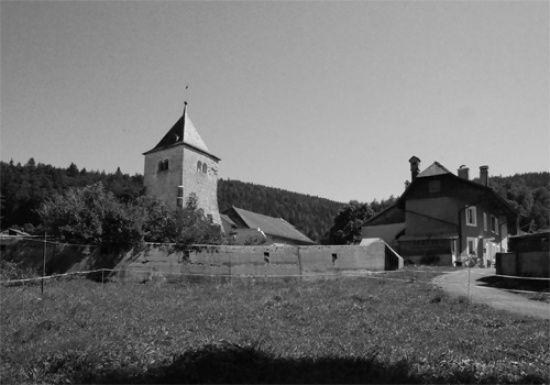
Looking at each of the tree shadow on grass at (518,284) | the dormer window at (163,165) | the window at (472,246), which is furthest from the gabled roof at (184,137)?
the tree shadow on grass at (518,284)

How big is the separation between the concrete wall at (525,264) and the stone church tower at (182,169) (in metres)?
23.8

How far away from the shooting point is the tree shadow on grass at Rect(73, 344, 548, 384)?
5781mm

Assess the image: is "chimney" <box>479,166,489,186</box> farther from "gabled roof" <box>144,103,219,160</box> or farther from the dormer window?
the dormer window

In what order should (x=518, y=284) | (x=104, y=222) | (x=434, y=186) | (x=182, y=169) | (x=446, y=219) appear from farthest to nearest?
(x=182, y=169)
(x=434, y=186)
(x=446, y=219)
(x=104, y=222)
(x=518, y=284)

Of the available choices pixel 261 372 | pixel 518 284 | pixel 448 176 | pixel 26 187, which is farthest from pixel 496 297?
pixel 26 187

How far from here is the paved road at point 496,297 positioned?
1174 cm

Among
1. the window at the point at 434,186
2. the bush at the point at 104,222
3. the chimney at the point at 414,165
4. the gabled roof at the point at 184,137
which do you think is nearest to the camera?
the bush at the point at 104,222

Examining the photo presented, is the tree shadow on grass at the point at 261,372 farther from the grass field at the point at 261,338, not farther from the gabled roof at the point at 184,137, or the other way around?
the gabled roof at the point at 184,137

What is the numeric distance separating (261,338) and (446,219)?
92.3ft

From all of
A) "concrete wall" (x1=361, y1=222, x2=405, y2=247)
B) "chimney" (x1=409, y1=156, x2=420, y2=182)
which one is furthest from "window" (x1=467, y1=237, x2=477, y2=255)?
"chimney" (x1=409, y1=156, x2=420, y2=182)

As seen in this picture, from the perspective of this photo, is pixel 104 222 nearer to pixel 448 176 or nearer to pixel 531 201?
pixel 448 176

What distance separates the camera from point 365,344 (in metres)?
7.69

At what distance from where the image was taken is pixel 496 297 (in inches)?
551

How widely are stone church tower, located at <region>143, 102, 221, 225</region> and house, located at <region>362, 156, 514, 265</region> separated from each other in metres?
16.0
